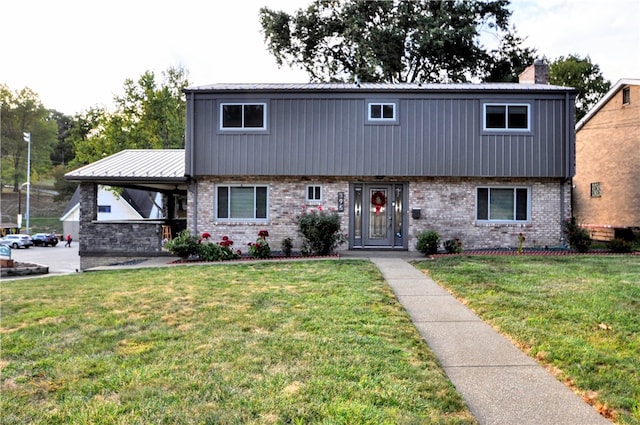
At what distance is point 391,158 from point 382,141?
61 cm

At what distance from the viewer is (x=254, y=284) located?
25.5 ft

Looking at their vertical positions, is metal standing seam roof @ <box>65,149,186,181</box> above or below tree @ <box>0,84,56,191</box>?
below

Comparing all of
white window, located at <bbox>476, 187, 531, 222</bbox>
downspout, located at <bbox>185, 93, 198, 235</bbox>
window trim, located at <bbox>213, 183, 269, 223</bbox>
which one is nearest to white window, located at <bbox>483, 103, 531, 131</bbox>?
white window, located at <bbox>476, 187, 531, 222</bbox>

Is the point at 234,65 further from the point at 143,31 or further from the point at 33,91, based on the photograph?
the point at 33,91

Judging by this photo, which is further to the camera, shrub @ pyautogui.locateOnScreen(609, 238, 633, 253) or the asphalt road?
the asphalt road

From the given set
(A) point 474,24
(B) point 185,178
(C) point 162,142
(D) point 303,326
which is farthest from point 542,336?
(C) point 162,142

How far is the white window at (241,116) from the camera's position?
1360 cm

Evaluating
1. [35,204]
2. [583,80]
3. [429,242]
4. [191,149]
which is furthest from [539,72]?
[35,204]

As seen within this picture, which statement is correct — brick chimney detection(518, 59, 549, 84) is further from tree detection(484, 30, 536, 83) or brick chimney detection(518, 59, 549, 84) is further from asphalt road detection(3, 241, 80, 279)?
asphalt road detection(3, 241, 80, 279)

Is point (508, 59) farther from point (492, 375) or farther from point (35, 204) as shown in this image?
point (35, 204)

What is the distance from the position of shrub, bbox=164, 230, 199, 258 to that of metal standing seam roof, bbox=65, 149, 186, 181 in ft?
6.85

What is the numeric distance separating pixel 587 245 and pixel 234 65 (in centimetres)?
1953

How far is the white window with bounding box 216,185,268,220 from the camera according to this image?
1378 centimetres

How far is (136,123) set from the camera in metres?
25.2
